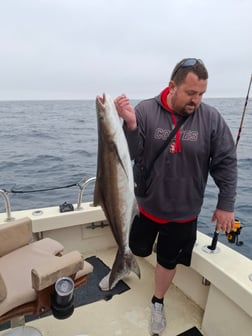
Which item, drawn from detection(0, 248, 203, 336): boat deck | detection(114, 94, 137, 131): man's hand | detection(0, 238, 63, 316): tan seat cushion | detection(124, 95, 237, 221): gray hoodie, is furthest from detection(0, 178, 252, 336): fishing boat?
detection(114, 94, 137, 131): man's hand

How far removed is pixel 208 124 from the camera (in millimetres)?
2123

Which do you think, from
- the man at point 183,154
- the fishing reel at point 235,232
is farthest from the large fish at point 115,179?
the fishing reel at point 235,232

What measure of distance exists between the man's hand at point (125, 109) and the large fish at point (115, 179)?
9 cm

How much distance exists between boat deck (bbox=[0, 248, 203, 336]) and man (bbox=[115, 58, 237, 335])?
791 millimetres

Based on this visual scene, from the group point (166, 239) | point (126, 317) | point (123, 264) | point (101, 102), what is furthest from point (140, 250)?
point (101, 102)

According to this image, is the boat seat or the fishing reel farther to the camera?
the fishing reel

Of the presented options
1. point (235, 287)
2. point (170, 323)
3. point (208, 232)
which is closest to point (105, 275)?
point (170, 323)

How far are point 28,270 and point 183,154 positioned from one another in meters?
1.35

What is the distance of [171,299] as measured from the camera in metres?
2.87

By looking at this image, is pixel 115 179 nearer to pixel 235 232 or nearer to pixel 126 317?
pixel 235 232

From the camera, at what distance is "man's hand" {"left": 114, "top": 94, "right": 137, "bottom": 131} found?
166 cm

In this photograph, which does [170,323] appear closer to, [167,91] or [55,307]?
[55,307]

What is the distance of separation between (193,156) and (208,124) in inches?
10.1

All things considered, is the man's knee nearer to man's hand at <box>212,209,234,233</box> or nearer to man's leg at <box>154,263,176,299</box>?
man's leg at <box>154,263,176,299</box>
